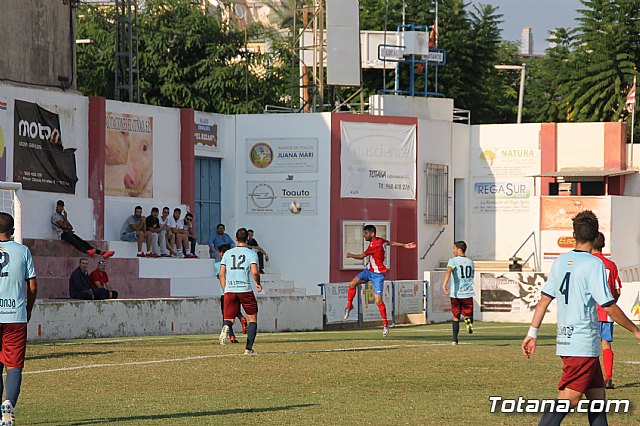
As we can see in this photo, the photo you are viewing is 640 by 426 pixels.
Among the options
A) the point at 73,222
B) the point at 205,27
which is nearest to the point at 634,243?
the point at 73,222

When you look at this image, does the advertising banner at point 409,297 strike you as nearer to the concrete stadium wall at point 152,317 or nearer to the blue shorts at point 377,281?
the concrete stadium wall at point 152,317

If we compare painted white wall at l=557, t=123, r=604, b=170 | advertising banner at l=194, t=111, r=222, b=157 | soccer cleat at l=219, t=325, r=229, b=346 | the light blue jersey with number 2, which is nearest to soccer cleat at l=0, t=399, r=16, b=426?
the light blue jersey with number 2

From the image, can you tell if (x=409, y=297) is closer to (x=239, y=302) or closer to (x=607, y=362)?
A: (x=239, y=302)

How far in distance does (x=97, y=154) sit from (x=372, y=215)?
439 inches

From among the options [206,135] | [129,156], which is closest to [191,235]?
[129,156]

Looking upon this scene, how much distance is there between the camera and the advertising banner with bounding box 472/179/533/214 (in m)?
48.0

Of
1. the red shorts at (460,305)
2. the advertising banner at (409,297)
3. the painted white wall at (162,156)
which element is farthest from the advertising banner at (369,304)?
the red shorts at (460,305)

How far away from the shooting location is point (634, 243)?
47.2 meters

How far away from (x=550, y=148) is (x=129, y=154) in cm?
1704

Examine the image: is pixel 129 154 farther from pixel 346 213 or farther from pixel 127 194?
pixel 346 213

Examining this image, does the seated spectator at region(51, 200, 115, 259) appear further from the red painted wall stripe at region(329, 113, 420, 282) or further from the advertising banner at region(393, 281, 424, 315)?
the red painted wall stripe at region(329, 113, 420, 282)

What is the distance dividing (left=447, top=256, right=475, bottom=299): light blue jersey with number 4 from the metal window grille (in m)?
22.8

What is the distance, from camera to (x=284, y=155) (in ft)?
142

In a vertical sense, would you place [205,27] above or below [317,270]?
above
